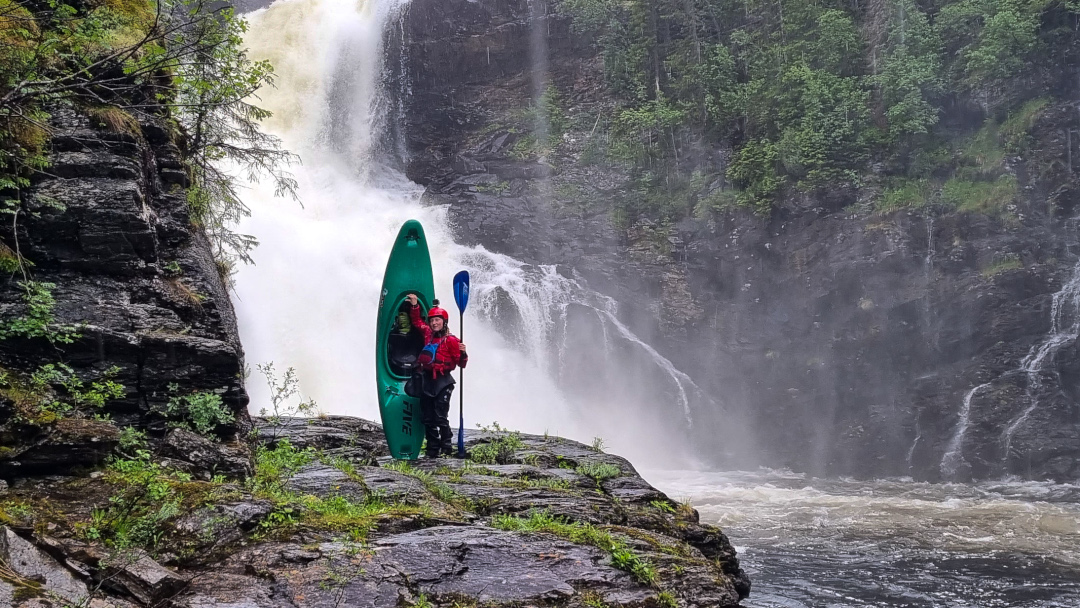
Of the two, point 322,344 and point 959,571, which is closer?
point 959,571

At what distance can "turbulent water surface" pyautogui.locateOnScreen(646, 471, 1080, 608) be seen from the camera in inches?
365

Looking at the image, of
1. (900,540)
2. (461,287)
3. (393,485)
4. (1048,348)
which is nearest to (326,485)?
(393,485)

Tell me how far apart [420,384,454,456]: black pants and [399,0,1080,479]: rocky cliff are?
578 inches

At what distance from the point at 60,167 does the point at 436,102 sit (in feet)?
78.8

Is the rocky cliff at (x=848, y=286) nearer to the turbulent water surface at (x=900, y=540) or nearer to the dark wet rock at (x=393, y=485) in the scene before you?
the turbulent water surface at (x=900, y=540)

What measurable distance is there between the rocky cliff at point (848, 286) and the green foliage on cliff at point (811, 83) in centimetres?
29

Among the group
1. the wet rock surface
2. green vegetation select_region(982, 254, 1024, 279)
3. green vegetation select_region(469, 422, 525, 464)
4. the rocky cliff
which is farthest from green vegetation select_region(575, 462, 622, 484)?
green vegetation select_region(982, 254, 1024, 279)

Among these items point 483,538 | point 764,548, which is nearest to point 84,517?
point 483,538

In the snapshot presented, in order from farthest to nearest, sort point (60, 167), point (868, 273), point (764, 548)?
point (868, 273)
point (764, 548)
point (60, 167)

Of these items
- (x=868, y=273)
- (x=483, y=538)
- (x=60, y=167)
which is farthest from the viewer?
(x=868, y=273)

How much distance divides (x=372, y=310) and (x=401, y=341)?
13061 millimetres

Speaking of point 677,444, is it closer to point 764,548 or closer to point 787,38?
point 764,548

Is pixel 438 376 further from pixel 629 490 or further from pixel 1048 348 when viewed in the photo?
pixel 1048 348

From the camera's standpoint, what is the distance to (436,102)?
29594 mm
